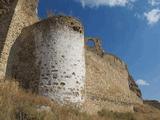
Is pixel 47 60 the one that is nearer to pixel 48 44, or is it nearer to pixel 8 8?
pixel 48 44

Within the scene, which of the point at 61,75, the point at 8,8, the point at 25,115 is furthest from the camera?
the point at 8,8

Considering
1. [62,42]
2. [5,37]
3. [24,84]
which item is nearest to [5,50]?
[5,37]

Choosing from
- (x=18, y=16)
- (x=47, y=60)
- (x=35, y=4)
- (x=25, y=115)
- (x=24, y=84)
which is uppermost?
(x=35, y=4)

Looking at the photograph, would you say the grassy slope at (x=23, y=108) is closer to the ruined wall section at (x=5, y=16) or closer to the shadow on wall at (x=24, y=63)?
the shadow on wall at (x=24, y=63)

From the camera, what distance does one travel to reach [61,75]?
1351cm

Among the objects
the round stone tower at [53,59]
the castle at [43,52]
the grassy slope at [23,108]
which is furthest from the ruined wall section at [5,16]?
the grassy slope at [23,108]

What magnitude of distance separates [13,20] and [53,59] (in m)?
3.20

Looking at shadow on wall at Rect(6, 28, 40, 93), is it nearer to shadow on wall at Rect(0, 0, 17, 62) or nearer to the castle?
the castle

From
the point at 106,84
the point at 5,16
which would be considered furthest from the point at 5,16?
the point at 106,84

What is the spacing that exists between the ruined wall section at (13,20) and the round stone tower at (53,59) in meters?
0.42

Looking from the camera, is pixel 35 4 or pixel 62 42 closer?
pixel 62 42

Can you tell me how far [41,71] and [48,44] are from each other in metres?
1.41

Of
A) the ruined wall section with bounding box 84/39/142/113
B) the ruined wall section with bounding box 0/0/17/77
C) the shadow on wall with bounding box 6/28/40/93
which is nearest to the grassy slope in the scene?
the shadow on wall with bounding box 6/28/40/93

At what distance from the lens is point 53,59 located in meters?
13.8
